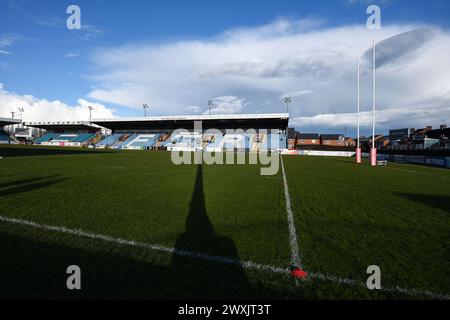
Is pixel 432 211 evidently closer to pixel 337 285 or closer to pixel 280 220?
pixel 280 220

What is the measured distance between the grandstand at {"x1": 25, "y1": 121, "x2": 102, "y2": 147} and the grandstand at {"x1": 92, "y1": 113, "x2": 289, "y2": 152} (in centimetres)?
347

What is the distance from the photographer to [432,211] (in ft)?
21.7

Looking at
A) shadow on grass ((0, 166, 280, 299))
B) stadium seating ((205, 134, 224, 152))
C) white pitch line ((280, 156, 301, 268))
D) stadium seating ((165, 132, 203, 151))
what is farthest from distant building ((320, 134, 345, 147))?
shadow on grass ((0, 166, 280, 299))

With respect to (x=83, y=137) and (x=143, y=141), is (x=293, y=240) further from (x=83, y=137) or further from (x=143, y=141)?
(x=83, y=137)

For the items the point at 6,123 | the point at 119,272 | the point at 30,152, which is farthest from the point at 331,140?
the point at 119,272

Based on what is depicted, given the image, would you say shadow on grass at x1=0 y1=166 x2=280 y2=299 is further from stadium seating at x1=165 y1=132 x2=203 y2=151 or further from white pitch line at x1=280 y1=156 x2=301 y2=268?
stadium seating at x1=165 y1=132 x2=203 y2=151

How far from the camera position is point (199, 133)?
6019 centimetres

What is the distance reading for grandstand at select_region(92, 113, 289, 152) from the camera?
54.3 metres

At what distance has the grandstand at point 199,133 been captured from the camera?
5431 cm

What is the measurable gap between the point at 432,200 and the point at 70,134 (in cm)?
7891

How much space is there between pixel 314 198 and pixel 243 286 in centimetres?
557

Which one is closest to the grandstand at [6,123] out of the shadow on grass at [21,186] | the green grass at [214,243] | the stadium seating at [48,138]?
the stadium seating at [48,138]
